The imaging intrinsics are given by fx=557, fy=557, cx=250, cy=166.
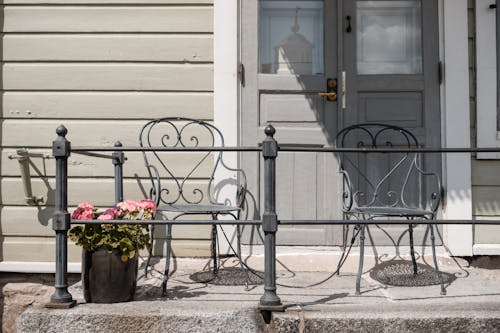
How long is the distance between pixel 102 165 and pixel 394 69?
2252 mm

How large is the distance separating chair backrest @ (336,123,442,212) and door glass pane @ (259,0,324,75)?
604 mm

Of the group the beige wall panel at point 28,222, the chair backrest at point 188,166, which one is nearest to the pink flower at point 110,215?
the chair backrest at point 188,166

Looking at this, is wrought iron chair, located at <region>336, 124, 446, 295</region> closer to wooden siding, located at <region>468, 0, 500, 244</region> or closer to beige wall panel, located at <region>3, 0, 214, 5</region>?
wooden siding, located at <region>468, 0, 500, 244</region>

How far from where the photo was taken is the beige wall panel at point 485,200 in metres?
3.93

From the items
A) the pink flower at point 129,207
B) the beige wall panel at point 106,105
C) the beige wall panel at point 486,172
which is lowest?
the pink flower at point 129,207

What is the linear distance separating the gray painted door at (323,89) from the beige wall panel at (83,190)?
69 centimetres

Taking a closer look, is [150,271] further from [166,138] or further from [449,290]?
[449,290]

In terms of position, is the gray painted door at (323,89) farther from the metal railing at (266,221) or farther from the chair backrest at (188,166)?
the metal railing at (266,221)

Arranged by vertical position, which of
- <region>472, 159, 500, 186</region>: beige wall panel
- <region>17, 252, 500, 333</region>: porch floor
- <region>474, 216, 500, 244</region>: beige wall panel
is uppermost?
<region>472, 159, 500, 186</region>: beige wall panel

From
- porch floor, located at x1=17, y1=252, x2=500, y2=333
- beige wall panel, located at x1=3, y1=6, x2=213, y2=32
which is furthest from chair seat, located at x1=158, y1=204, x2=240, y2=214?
beige wall panel, located at x1=3, y1=6, x2=213, y2=32

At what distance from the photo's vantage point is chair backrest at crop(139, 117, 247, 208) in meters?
3.93

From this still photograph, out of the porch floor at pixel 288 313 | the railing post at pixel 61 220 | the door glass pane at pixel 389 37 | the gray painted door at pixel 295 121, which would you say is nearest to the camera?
the porch floor at pixel 288 313

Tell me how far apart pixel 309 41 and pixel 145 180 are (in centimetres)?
159

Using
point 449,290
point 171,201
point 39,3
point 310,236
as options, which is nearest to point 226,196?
point 171,201
